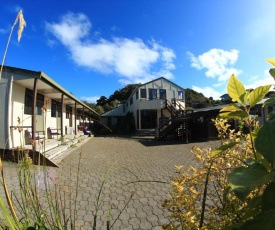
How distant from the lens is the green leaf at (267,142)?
1.96 ft

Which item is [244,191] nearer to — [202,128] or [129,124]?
[202,128]

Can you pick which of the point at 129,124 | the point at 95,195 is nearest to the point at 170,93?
the point at 129,124

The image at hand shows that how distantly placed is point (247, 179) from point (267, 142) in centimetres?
13

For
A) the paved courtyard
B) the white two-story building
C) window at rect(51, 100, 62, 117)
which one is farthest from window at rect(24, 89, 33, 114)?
the white two-story building

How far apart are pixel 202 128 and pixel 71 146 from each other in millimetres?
11409

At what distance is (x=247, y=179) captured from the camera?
56 cm

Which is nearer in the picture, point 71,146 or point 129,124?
point 71,146

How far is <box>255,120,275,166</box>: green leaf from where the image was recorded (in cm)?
60

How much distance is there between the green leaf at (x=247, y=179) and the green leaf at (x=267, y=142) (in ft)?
0.12

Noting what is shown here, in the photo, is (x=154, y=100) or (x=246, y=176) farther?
(x=154, y=100)

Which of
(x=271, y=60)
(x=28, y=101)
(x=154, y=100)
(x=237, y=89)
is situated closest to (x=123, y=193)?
(x=237, y=89)

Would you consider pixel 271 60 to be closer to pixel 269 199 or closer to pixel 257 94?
pixel 257 94

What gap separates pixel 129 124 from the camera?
3266cm

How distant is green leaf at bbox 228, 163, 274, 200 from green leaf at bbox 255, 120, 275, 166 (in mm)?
36
